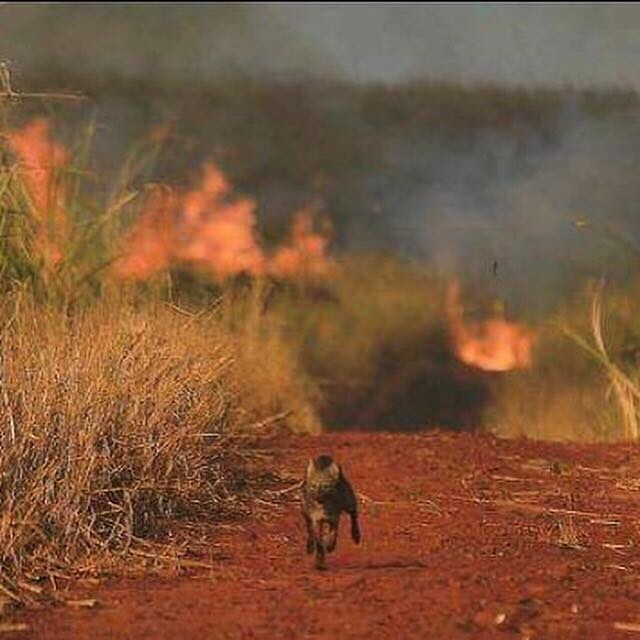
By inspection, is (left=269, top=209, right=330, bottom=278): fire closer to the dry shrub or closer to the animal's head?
the dry shrub

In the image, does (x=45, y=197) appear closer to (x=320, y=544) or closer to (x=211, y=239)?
(x=211, y=239)

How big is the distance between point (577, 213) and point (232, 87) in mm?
2919

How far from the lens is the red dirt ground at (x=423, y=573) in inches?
214

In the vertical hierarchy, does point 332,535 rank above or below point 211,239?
below

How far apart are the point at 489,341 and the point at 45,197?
3.15 m

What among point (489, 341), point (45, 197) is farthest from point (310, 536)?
point (489, 341)

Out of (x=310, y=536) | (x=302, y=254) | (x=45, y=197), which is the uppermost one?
(x=45, y=197)

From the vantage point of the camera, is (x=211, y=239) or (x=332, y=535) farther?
(x=211, y=239)

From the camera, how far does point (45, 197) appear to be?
10.4 meters

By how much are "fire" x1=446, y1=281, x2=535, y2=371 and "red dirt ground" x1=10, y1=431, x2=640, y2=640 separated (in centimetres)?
312

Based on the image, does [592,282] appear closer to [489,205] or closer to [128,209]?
[489,205]

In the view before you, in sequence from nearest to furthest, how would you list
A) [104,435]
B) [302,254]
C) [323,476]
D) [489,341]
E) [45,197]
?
1. [323,476]
2. [104,435]
3. [45,197]
4. [489,341]
5. [302,254]

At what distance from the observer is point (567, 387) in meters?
11.6

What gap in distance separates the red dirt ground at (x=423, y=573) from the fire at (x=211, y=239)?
2.64 metres
